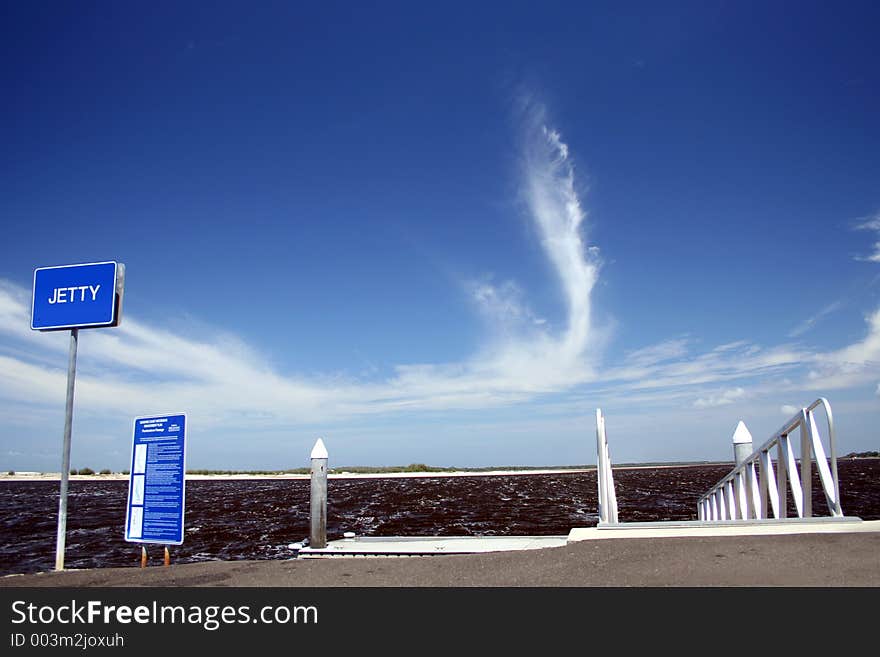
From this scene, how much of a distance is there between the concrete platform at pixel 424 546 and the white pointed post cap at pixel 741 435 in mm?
4420

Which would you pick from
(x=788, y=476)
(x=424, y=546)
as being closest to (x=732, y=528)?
(x=788, y=476)

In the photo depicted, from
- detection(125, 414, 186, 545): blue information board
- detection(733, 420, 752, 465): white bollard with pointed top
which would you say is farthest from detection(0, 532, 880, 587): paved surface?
detection(733, 420, 752, 465): white bollard with pointed top

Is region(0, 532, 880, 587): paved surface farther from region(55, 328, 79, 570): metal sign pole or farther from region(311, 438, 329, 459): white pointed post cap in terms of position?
region(311, 438, 329, 459): white pointed post cap

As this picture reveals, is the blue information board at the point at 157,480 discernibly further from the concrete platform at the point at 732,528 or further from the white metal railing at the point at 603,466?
the white metal railing at the point at 603,466

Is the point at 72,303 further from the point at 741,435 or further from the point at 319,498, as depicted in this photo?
the point at 741,435

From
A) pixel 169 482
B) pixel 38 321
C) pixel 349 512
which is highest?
pixel 38 321

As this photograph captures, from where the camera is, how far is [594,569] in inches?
247

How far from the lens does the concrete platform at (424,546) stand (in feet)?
31.3

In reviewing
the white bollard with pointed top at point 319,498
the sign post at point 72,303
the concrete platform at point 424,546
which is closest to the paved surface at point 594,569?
the concrete platform at point 424,546
